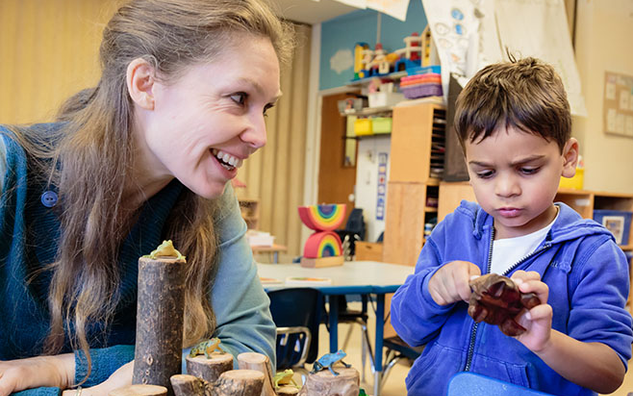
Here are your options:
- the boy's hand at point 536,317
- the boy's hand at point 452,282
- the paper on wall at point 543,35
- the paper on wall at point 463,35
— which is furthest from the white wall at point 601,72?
the boy's hand at point 536,317

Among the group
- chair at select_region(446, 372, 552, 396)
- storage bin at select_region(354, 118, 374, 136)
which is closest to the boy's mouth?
chair at select_region(446, 372, 552, 396)

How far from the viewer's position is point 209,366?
0.75 m

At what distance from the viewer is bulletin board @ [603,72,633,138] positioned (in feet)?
17.2

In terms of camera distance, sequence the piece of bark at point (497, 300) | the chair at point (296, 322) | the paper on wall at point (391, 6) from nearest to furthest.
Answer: the piece of bark at point (497, 300) < the chair at point (296, 322) < the paper on wall at point (391, 6)

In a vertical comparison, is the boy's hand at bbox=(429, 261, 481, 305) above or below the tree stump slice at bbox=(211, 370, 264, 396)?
above

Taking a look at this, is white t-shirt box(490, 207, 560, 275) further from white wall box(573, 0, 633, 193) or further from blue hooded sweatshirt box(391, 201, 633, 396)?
white wall box(573, 0, 633, 193)

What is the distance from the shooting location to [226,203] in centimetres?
132

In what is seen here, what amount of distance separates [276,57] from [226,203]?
36 centimetres

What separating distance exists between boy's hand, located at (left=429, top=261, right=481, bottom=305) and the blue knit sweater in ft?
1.19

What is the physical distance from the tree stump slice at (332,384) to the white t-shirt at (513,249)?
605 mm

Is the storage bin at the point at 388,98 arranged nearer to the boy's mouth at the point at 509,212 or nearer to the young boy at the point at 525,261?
the young boy at the point at 525,261

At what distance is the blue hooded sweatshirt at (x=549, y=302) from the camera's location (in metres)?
1.08

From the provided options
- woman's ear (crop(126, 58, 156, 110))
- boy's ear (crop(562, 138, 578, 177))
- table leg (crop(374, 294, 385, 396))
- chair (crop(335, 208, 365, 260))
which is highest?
woman's ear (crop(126, 58, 156, 110))

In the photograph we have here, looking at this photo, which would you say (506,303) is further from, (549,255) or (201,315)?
(201,315)
